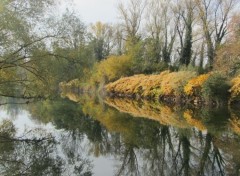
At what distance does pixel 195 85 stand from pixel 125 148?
20.0m

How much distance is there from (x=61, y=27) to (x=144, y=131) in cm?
609

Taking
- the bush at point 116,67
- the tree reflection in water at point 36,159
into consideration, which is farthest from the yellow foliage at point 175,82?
the tree reflection in water at point 36,159

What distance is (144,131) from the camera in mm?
18562

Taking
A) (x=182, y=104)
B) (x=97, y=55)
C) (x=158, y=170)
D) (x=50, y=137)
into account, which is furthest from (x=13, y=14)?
(x=97, y=55)

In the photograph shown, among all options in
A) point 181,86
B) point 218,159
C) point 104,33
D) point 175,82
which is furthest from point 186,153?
point 104,33

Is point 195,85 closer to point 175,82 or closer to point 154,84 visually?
point 175,82

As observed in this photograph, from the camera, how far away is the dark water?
1097 cm

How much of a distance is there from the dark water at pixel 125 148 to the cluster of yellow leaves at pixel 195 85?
10.6 m

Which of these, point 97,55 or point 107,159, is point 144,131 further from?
point 97,55

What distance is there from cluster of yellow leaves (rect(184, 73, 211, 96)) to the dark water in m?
10.6

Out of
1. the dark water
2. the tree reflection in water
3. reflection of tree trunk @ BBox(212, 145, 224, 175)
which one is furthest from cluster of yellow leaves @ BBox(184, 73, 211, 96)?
reflection of tree trunk @ BBox(212, 145, 224, 175)

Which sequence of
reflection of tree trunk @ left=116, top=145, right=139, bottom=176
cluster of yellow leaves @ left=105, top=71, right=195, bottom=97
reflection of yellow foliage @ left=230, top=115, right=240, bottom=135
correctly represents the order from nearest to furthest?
1. reflection of tree trunk @ left=116, top=145, right=139, bottom=176
2. reflection of yellow foliage @ left=230, top=115, right=240, bottom=135
3. cluster of yellow leaves @ left=105, top=71, right=195, bottom=97

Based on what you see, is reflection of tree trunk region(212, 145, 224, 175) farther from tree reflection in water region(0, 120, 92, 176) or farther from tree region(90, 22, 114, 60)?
tree region(90, 22, 114, 60)

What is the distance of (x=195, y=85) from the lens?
109 ft
